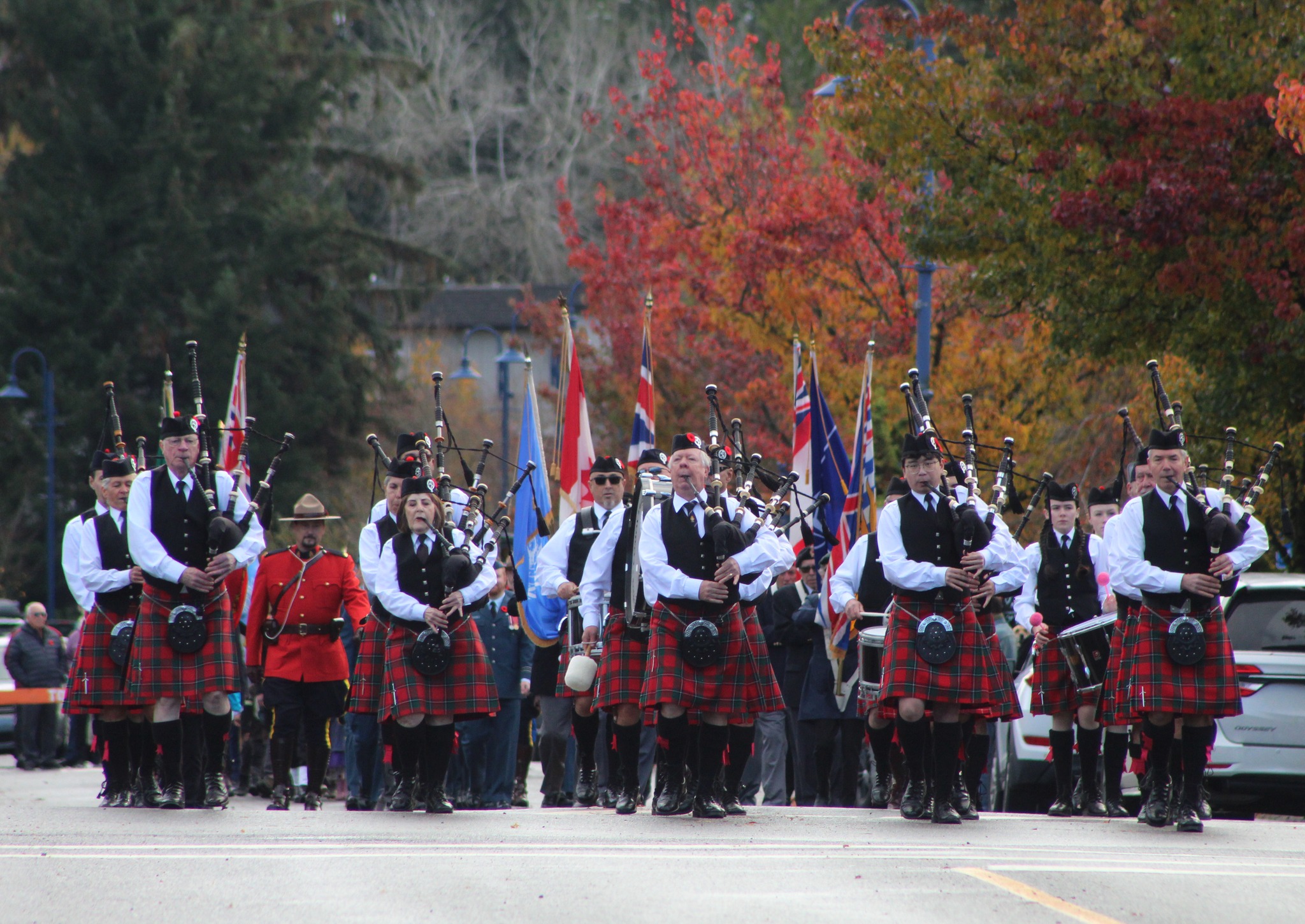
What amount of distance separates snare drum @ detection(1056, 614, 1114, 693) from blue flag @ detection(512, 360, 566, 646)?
300 centimetres

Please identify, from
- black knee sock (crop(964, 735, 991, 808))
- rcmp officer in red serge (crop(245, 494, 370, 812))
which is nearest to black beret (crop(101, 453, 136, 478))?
rcmp officer in red serge (crop(245, 494, 370, 812))

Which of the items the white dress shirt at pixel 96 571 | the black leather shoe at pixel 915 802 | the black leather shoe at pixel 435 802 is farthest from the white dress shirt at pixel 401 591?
the black leather shoe at pixel 915 802

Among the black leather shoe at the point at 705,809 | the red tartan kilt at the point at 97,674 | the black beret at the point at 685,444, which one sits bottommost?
the black leather shoe at the point at 705,809

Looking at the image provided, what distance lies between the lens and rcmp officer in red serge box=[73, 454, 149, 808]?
29.7 feet

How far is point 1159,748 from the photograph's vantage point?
8492 mm

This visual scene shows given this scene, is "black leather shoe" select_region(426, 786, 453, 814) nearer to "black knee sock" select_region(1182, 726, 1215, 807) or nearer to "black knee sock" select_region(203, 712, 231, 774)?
"black knee sock" select_region(203, 712, 231, 774)

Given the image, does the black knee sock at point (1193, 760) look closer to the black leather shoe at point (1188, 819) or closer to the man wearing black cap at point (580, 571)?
the black leather shoe at point (1188, 819)

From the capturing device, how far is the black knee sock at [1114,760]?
379 inches

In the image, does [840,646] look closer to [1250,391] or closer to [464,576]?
[464,576]

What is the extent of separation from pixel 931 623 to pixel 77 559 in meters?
A: 4.60

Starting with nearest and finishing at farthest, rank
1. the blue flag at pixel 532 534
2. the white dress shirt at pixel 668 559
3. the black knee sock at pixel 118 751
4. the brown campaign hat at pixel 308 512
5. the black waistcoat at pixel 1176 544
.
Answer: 1. the black waistcoat at pixel 1176 544
2. the white dress shirt at pixel 668 559
3. the black knee sock at pixel 118 751
4. the brown campaign hat at pixel 308 512
5. the blue flag at pixel 532 534

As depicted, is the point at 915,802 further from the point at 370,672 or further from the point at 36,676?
the point at 36,676

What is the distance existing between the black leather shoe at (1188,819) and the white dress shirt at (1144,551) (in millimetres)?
951

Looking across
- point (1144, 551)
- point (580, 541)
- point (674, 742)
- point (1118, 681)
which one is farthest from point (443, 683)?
point (1144, 551)
